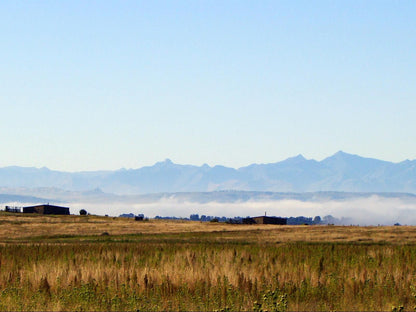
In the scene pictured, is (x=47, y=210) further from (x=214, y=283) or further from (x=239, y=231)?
(x=214, y=283)

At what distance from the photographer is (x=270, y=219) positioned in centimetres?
12338

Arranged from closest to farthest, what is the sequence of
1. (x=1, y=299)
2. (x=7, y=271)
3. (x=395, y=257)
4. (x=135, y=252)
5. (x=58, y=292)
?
(x=1, y=299) → (x=58, y=292) → (x=7, y=271) → (x=395, y=257) → (x=135, y=252)

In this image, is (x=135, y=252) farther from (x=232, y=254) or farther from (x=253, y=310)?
(x=253, y=310)

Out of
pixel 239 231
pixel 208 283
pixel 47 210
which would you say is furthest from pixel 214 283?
pixel 47 210

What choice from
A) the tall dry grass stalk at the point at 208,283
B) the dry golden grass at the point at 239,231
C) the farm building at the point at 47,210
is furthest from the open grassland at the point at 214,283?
the farm building at the point at 47,210

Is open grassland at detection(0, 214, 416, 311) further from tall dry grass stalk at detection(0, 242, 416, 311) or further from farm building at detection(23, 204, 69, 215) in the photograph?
farm building at detection(23, 204, 69, 215)

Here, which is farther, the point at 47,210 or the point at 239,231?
the point at 47,210

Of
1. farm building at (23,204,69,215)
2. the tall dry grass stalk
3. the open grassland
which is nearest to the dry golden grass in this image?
farm building at (23,204,69,215)

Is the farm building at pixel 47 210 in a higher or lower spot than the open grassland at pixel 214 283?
higher

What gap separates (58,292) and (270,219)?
102m

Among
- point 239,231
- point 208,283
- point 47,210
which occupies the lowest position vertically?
point 208,283

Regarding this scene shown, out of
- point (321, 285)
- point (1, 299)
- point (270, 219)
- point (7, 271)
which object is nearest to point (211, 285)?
point (321, 285)

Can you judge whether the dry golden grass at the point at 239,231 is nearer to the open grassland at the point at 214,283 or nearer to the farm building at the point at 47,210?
the farm building at the point at 47,210

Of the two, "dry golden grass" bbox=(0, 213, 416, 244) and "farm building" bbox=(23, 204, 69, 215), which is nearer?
"dry golden grass" bbox=(0, 213, 416, 244)
